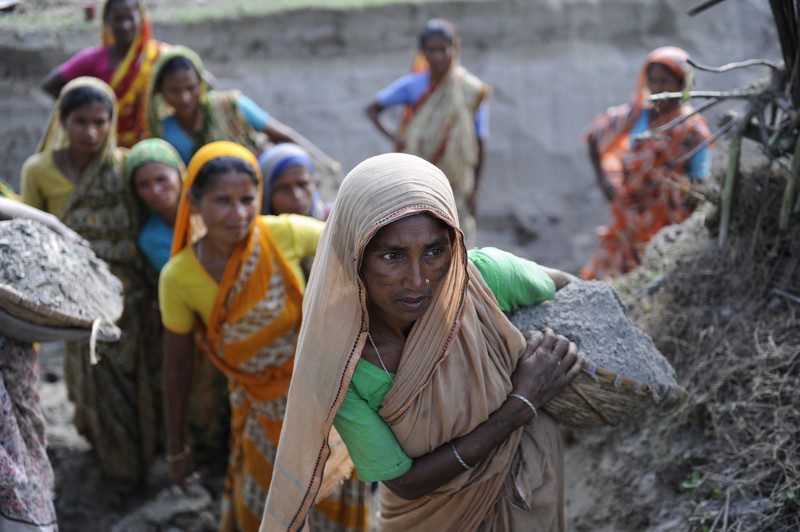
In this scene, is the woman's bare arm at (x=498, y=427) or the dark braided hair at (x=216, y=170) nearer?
the woman's bare arm at (x=498, y=427)

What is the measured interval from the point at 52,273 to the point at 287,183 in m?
1.59

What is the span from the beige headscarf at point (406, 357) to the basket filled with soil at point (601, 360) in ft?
0.58

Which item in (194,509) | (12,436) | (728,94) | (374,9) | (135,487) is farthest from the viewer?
(374,9)

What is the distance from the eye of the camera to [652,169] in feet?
18.2

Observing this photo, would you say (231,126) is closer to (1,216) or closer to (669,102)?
(1,216)

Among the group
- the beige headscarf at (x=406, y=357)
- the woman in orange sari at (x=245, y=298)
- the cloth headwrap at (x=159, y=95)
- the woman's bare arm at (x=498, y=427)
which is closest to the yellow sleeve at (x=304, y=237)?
the woman in orange sari at (x=245, y=298)

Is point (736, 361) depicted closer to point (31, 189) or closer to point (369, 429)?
point (369, 429)

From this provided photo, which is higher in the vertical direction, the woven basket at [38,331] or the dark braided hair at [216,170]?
the dark braided hair at [216,170]

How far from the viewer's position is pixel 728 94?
357 centimetres

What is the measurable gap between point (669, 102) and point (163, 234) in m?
3.42

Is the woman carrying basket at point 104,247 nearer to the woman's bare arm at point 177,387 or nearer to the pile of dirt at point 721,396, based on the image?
the woman's bare arm at point 177,387

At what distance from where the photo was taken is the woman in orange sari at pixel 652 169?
5.36m

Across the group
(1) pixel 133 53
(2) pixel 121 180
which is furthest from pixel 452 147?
(2) pixel 121 180

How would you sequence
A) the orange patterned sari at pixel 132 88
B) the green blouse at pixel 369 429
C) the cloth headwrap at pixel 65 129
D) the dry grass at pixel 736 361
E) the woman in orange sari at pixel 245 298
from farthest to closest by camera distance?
1. the orange patterned sari at pixel 132 88
2. the cloth headwrap at pixel 65 129
3. the woman in orange sari at pixel 245 298
4. the dry grass at pixel 736 361
5. the green blouse at pixel 369 429
